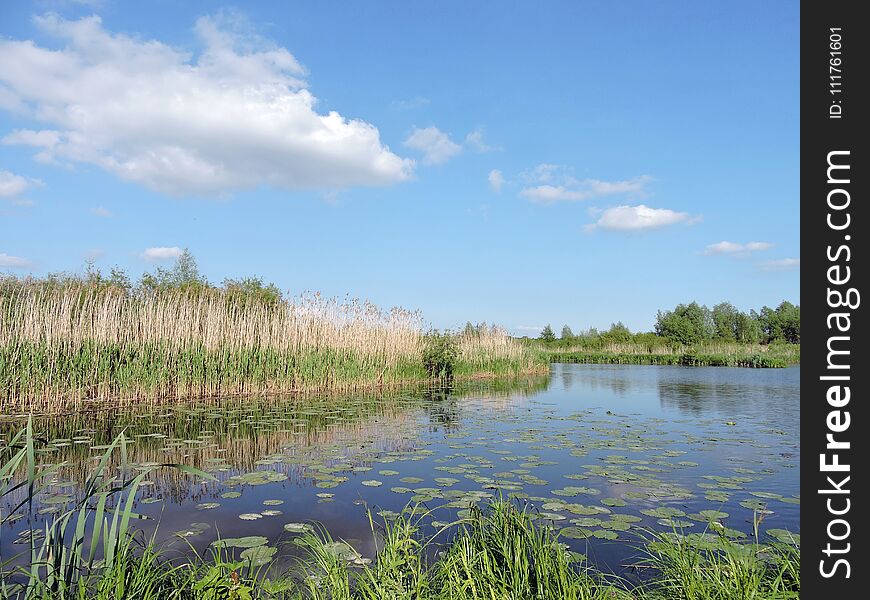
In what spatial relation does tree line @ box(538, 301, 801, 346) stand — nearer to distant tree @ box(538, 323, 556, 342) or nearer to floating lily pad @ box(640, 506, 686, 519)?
distant tree @ box(538, 323, 556, 342)

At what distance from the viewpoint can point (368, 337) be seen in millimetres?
18828

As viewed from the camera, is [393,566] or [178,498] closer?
[393,566]

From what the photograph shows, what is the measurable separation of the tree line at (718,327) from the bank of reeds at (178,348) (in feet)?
148

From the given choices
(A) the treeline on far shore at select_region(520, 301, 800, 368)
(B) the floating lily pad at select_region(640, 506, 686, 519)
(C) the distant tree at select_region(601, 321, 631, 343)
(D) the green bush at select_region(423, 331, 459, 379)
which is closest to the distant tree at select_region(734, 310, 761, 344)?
(A) the treeline on far shore at select_region(520, 301, 800, 368)

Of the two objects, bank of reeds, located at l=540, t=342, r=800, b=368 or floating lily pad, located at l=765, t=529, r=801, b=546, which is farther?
bank of reeds, located at l=540, t=342, r=800, b=368

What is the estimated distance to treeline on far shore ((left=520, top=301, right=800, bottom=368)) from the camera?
43125 millimetres

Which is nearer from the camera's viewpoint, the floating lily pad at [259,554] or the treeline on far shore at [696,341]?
the floating lily pad at [259,554]

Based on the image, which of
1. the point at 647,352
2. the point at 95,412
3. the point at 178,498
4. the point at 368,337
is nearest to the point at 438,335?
the point at 368,337

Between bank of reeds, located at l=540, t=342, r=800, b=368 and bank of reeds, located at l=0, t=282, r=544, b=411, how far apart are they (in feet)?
68.3

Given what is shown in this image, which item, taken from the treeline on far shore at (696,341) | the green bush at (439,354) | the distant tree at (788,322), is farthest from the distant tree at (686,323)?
the green bush at (439,354)

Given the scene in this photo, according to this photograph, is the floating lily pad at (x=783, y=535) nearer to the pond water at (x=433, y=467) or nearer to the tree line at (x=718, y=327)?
the pond water at (x=433, y=467)

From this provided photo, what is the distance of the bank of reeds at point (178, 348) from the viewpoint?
450 inches
